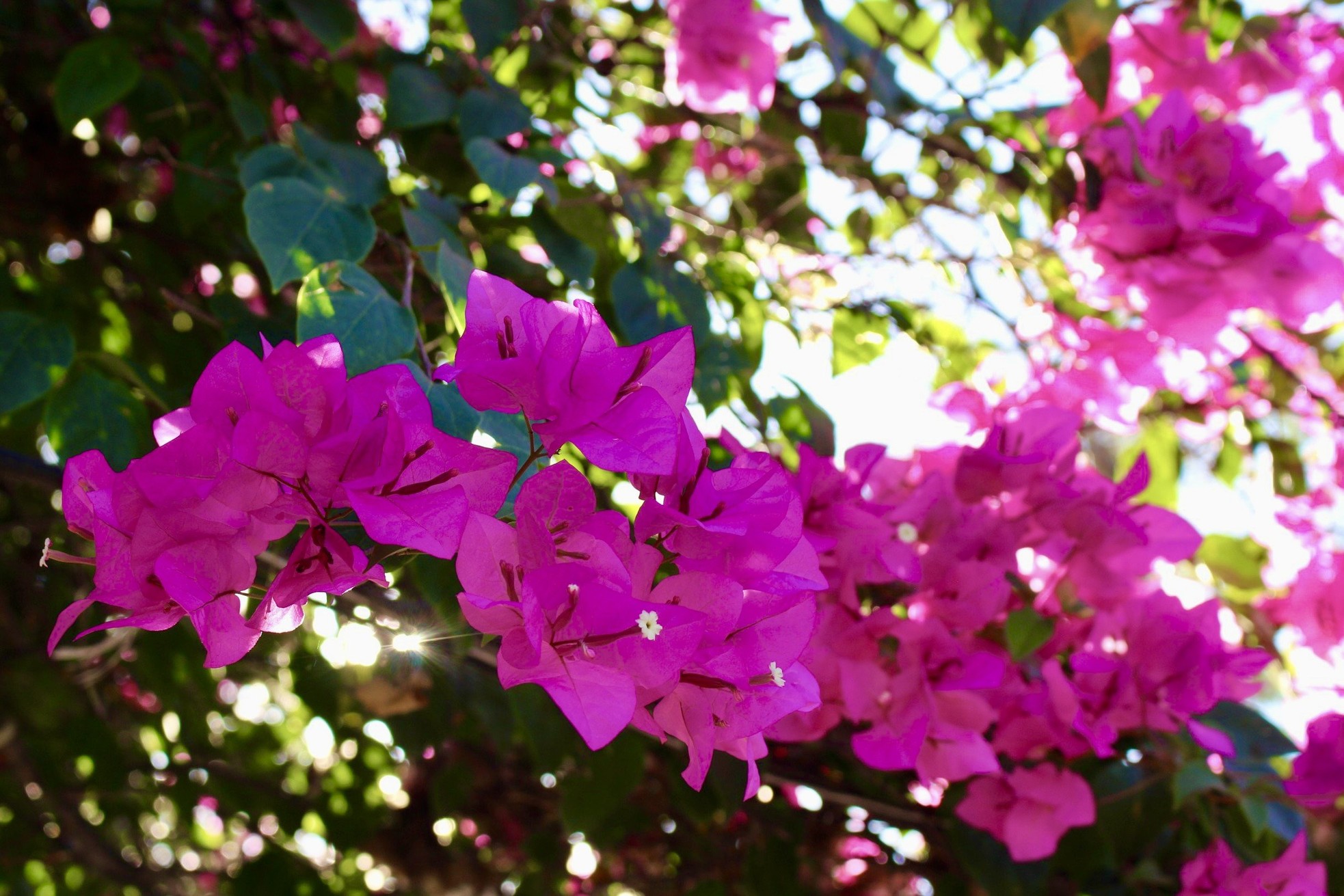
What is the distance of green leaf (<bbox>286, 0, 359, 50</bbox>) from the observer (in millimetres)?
1034

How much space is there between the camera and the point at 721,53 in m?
1.26

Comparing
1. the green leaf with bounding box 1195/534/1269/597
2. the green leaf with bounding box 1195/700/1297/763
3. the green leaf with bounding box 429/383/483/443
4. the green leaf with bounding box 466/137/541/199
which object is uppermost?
the green leaf with bounding box 429/383/483/443

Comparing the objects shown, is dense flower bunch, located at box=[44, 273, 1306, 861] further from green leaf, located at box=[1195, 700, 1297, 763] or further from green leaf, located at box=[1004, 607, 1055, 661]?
green leaf, located at box=[1195, 700, 1297, 763]

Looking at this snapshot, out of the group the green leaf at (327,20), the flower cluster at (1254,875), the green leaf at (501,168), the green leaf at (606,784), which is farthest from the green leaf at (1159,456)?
the green leaf at (327,20)

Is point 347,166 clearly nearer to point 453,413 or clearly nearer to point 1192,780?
point 453,413

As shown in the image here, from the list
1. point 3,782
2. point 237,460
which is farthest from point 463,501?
point 3,782

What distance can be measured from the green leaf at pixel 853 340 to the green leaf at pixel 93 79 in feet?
2.58

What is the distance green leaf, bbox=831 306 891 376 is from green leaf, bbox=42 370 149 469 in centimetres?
67

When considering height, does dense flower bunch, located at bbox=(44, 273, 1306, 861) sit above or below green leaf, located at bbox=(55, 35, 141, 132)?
above

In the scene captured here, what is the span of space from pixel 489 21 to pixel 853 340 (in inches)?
19.2

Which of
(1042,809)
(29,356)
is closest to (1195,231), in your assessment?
(1042,809)

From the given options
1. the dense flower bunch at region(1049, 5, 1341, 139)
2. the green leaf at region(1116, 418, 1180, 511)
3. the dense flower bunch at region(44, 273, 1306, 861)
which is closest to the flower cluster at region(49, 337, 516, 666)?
the dense flower bunch at region(44, 273, 1306, 861)

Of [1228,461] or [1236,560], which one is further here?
[1228,461]

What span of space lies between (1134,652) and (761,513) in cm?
55
